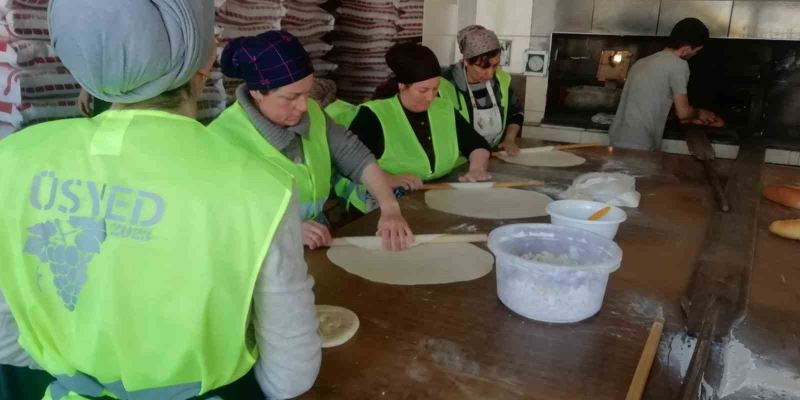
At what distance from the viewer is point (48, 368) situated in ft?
2.59

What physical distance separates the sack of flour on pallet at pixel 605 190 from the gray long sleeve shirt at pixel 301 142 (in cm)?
68

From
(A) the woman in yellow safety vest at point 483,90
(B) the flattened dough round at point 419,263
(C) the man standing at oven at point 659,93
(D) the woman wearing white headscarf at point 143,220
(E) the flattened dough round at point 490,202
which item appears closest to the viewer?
(D) the woman wearing white headscarf at point 143,220

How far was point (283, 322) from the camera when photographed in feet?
2.46

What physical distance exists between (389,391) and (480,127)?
2.18 m

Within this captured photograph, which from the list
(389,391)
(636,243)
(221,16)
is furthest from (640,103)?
(389,391)

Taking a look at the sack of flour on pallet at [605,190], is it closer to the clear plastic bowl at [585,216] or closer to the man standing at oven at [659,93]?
the clear plastic bowl at [585,216]

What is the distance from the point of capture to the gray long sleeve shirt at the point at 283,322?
0.72 metres

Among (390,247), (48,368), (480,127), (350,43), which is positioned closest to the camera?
(48,368)

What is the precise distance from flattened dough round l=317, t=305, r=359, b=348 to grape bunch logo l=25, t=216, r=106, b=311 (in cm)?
42

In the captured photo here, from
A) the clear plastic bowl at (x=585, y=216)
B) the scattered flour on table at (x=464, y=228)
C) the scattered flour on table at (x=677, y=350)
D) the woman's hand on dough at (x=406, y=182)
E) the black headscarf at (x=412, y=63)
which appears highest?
the black headscarf at (x=412, y=63)

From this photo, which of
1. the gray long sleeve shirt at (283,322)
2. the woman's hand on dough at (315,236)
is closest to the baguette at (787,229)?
the woman's hand on dough at (315,236)

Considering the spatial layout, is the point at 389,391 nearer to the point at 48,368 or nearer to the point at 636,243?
the point at 48,368

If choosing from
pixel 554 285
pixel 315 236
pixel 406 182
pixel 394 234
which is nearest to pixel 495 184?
pixel 406 182

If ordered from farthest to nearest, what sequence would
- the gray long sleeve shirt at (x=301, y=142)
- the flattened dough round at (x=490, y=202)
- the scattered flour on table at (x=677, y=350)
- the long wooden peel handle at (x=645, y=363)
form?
the flattened dough round at (x=490, y=202)
the gray long sleeve shirt at (x=301, y=142)
the scattered flour on table at (x=677, y=350)
the long wooden peel handle at (x=645, y=363)
